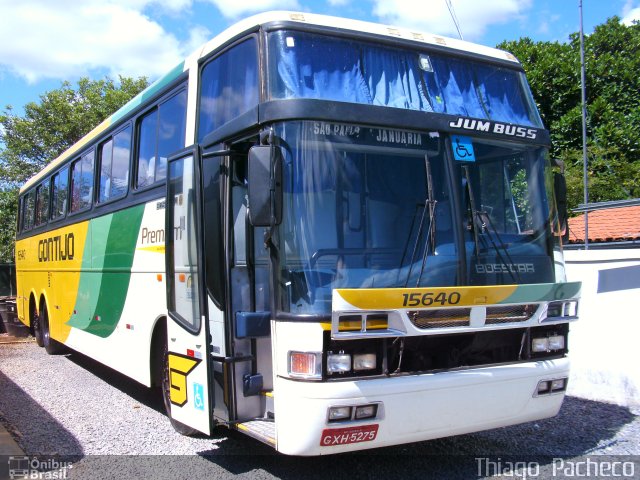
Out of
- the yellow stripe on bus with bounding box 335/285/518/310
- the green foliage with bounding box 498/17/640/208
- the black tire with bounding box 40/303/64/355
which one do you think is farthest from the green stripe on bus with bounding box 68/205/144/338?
the green foliage with bounding box 498/17/640/208

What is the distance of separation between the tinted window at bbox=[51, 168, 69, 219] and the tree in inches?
640

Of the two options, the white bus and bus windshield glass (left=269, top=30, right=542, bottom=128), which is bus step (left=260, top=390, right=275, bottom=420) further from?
bus windshield glass (left=269, top=30, right=542, bottom=128)

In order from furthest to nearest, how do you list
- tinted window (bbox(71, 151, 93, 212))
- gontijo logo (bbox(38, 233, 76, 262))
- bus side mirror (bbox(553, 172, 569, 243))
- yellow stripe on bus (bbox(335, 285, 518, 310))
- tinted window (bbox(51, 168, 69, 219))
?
tinted window (bbox(51, 168, 69, 219)) < gontijo logo (bbox(38, 233, 76, 262)) < tinted window (bbox(71, 151, 93, 212)) < bus side mirror (bbox(553, 172, 569, 243)) < yellow stripe on bus (bbox(335, 285, 518, 310))

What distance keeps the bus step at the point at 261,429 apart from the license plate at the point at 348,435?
0.43 metres

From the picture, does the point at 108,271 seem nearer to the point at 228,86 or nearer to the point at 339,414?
the point at 228,86

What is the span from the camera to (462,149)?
4793mm

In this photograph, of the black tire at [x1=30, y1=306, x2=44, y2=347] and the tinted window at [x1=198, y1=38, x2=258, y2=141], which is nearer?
the tinted window at [x1=198, y1=38, x2=258, y2=141]

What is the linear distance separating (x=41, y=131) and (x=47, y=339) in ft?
57.1

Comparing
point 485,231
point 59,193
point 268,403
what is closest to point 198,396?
point 268,403

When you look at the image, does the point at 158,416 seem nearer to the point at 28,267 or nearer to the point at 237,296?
the point at 237,296

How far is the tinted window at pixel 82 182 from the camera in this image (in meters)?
8.84

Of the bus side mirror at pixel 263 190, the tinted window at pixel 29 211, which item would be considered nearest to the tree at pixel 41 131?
the tinted window at pixel 29 211

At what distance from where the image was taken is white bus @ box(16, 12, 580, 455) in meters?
4.11

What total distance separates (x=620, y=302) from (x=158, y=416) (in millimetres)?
5590
